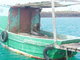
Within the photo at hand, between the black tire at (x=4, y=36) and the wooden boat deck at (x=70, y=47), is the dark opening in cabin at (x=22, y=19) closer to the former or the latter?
the black tire at (x=4, y=36)

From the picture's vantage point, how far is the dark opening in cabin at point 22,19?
18141mm

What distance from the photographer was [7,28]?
18.3 meters

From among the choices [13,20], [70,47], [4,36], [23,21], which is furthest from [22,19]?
[70,47]

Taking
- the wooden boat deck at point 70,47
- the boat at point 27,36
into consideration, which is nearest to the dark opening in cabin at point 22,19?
the boat at point 27,36

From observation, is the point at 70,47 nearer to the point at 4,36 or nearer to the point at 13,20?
the point at 4,36

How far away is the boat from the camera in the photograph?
14334 mm

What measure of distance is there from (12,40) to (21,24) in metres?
1.84

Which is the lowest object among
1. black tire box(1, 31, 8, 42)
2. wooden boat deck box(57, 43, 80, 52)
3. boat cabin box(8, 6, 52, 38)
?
wooden boat deck box(57, 43, 80, 52)

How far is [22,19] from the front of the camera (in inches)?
720

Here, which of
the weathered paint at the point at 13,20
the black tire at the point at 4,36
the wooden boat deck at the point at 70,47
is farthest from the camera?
the weathered paint at the point at 13,20

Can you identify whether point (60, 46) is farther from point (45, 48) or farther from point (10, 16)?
point (10, 16)

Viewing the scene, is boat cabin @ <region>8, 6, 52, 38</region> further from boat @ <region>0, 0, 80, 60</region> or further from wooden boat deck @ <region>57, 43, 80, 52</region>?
wooden boat deck @ <region>57, 43, 80, 52</region>

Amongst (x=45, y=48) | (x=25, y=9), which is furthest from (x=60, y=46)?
(x=25, y=9)

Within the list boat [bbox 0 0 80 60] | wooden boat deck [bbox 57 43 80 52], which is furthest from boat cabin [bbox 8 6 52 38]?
wooden boat deck [bbox 57 43 80 52]
